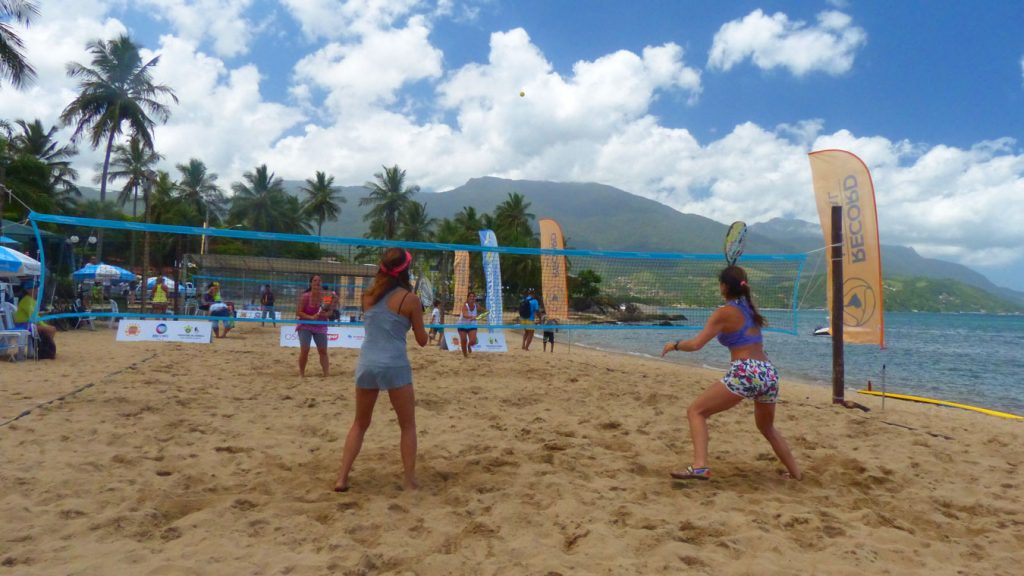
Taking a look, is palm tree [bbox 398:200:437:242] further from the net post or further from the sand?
the net post

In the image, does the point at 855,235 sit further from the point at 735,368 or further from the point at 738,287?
the point at 735,368

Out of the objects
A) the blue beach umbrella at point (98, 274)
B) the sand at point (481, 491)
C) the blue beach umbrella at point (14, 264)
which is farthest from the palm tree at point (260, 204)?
the sand at point (481, 491)

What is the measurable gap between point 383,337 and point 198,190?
172 feet

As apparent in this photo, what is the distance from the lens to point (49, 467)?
149 inches

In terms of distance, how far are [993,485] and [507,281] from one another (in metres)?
43.5

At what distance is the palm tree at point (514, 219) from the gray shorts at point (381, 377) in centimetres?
4788

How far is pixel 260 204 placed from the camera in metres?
50.9

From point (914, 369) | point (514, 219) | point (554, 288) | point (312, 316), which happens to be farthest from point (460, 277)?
point (514, 219)

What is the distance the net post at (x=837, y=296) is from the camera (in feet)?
23.7

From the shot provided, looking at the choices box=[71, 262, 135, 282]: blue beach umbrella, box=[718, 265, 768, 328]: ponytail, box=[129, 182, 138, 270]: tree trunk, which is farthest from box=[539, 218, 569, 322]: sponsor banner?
box=[71, 262, 135, 282]: blue beach umbrella

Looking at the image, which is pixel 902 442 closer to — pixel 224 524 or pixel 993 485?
pixel 993 485

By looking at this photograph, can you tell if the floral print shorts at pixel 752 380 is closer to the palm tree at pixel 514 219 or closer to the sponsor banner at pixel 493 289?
the sponsor banner at pixel 493 289

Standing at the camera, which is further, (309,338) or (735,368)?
(309,338)

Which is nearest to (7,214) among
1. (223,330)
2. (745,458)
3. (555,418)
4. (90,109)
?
(90,109)
